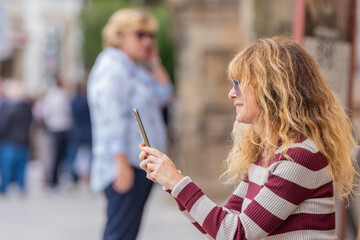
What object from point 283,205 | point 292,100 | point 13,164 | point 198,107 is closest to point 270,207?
point 283,205

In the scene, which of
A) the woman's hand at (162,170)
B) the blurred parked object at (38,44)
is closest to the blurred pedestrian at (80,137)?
the woman's hand at (162,170)

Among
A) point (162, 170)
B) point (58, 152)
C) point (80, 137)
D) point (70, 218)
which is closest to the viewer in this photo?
point (162, 170)

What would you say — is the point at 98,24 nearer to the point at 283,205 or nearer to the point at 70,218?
the point at 70,218

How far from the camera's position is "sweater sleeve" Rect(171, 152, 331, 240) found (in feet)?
8.54

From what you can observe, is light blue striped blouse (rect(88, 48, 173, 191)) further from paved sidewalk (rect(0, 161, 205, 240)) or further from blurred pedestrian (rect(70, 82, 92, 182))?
blurred pedestrian (rect(70, 82, 92, 182))

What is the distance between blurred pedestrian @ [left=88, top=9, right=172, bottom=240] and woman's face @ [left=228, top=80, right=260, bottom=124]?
1.92m

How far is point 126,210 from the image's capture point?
4566 millimetres

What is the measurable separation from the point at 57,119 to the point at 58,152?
0.60 meters

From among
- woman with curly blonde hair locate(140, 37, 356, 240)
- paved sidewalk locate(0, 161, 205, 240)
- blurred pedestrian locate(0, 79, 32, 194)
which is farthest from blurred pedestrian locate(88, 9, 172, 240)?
blurred pedestrian locate(0, 79, 32, 194)

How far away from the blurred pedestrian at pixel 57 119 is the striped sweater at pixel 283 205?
11.9 meters

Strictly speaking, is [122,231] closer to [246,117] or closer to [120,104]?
[120,104]

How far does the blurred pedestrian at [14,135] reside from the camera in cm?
1341

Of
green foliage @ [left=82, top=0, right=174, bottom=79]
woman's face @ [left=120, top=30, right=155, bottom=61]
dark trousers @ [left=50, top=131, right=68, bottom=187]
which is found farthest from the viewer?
green foliage @ [left=82, top=0, right=174, bottom=79]

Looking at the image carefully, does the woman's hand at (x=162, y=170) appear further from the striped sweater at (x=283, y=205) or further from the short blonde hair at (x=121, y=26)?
the short blonde hair at (x=121, y=26)
